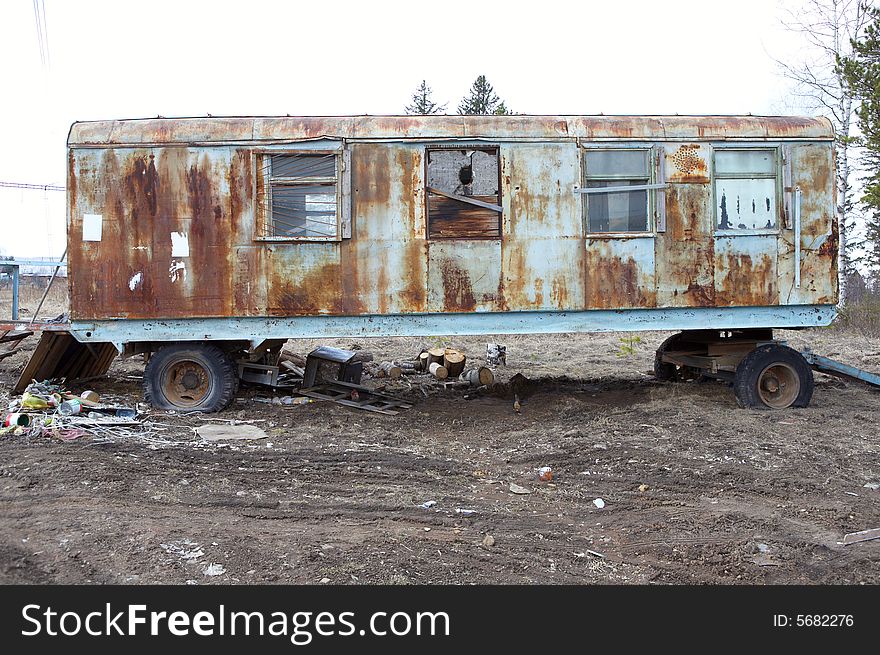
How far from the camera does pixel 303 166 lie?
8.58m

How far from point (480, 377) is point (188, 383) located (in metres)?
4.10

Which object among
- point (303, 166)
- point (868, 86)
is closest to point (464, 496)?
point (303, 166)

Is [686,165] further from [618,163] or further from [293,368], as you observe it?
[293,368]

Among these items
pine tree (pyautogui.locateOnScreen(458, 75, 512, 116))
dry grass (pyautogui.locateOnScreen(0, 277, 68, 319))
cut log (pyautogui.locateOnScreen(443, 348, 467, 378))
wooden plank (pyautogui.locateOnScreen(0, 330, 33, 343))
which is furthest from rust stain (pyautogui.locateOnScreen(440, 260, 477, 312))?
pine tree (pyautogui.locateOnScreen(458, 75, 512, 116))

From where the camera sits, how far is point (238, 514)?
17.7ft

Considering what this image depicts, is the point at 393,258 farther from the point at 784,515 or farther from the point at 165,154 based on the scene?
the point at 784,515

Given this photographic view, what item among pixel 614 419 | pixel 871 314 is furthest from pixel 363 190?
pixel 871 314

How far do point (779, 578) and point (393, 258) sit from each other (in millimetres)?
5363

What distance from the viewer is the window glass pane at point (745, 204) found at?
28.9 ft

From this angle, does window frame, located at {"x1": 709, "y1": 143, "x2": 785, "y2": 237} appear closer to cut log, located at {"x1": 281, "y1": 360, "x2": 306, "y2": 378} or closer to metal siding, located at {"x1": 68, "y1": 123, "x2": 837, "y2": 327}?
metal siding, located at {"x1": 68, "y1": 123, "x2": 837, "y2": 327}

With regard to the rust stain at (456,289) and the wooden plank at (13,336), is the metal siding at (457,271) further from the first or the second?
the wooden plank at (13,336)

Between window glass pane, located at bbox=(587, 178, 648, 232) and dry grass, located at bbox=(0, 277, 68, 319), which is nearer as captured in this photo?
window glass pane, located at bbox=(587, 178, 648, 232)

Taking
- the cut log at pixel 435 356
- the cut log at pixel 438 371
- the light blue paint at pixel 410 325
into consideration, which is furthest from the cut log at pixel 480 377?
the light blue paint at pixel 410 325

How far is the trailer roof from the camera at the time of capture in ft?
27.8
